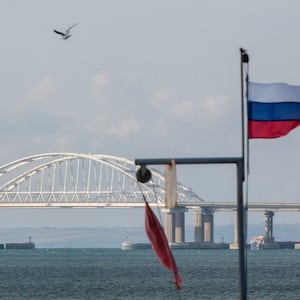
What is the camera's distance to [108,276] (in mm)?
109875

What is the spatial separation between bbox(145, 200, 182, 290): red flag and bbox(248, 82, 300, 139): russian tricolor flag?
2022 millimetres

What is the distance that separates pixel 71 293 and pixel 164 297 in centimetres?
629

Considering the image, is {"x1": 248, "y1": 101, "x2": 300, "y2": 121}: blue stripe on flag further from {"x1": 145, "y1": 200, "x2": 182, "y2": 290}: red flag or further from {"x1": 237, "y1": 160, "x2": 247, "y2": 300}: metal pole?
{"x1": 145, "y1": 200, "x2": 182, "y2": 290}: red flag

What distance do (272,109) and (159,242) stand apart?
275 centimetres

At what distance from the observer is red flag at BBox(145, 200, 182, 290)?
73.7 feet

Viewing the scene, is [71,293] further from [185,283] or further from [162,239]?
[162,239]

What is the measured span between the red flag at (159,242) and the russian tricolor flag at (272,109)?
6.64 ft

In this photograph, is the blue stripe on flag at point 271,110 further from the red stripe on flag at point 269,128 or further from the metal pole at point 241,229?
Result: the metal pole at point 241,229

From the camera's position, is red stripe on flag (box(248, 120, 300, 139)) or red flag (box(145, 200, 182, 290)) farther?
red stripe on flag (box(248, 120, 300, 139))

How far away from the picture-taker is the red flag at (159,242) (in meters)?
22.5

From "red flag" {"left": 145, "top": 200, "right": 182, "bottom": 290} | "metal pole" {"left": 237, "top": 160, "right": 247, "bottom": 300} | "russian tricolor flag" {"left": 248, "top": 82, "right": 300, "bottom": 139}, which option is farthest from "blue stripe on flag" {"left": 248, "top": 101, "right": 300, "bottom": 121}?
"red flag" {"left": 145, "top": 200, "right": 182, "bottom": 290}

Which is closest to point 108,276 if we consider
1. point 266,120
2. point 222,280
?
point 222,280

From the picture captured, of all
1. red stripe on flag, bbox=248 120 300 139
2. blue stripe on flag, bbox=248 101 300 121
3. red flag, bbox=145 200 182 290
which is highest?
blue stripe on flag, bbox=248 101 300 121

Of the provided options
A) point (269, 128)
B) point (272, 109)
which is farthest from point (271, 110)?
point (269, 128)
